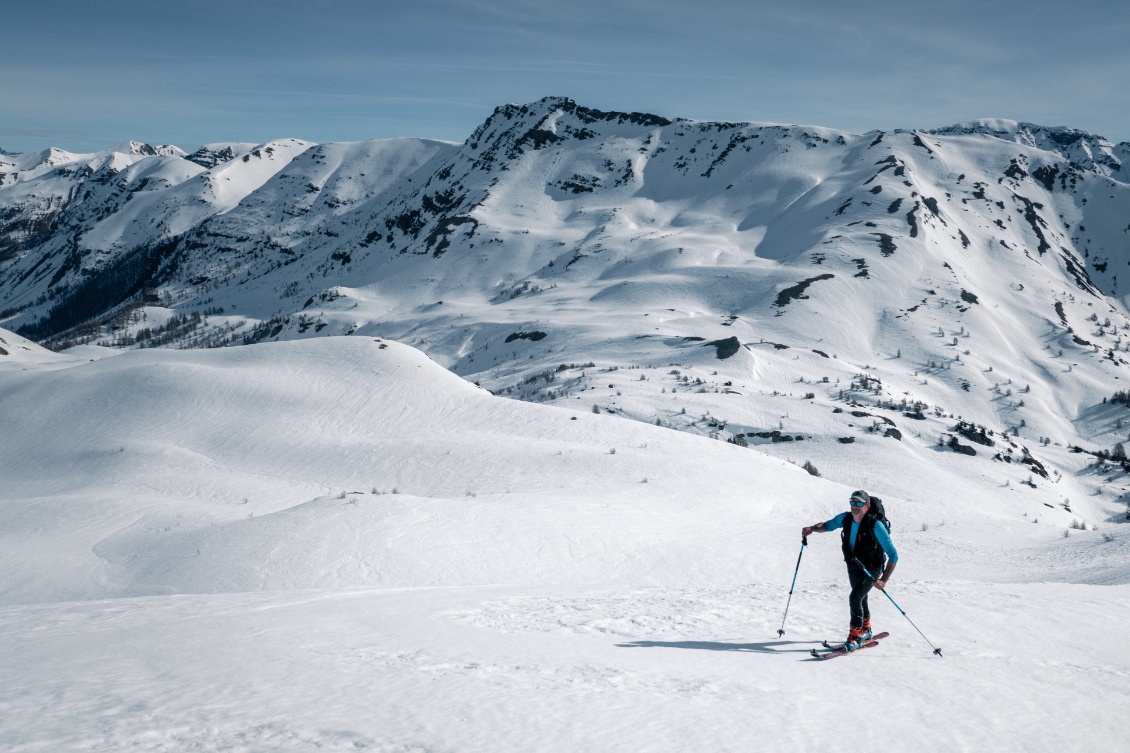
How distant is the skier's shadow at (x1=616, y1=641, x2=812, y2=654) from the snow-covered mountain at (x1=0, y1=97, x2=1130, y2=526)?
24.0 metres

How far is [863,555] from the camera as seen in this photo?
331 inches

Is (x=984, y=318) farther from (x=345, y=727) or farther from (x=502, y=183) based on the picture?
(x=502, y=183)

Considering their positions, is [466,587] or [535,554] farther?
[535,554]

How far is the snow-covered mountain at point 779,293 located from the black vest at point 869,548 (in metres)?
23.4

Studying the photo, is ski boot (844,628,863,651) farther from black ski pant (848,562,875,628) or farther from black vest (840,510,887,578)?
black vest (840,510,887,578)

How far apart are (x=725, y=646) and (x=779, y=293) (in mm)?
85965

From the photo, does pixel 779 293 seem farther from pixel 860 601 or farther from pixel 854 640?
pixel 854 640

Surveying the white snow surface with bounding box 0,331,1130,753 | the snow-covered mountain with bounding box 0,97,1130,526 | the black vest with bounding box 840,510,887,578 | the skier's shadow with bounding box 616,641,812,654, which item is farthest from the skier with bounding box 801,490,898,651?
the snow-covered mountain with bounding box 0,97,1130,526

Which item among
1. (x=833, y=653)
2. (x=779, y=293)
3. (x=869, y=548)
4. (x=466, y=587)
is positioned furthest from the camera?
(x=779, y=293)

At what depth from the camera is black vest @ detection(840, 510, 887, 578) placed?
8328 millimetres

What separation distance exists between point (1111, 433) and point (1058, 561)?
7011 cm

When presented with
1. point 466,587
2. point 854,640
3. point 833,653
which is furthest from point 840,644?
point 466,587

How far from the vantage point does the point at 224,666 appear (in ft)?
21.9

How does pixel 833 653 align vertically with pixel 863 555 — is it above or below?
below
